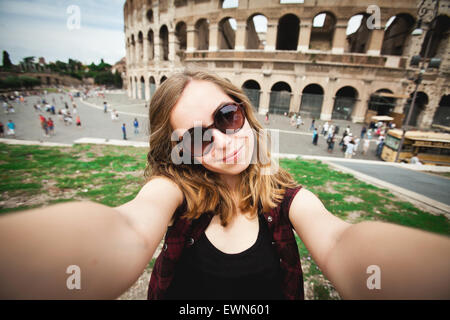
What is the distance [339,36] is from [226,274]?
21203mm

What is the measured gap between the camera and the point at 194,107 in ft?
3.73

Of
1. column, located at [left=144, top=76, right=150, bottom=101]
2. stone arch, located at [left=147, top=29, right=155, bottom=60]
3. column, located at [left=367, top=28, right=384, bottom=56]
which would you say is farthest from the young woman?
stone arch, located at [left=147, top=29, right=155, bottom=60]

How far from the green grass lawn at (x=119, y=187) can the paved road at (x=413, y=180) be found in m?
0.38

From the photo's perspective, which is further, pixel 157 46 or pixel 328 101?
pixel 157 46

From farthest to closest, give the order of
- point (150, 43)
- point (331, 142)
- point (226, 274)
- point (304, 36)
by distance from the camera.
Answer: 1. point (150, 43)
2. point (304, 36)
3. point (331, 142)
4. point (226, 274)

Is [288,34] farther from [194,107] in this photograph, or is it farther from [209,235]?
[209,235]

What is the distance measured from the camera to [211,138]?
1.15 metres

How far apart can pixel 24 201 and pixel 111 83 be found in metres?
77.7

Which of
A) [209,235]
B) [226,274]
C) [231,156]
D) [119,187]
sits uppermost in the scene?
[231,156]

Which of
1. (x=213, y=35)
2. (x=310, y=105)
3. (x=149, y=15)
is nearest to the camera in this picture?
(x=310, y=105)

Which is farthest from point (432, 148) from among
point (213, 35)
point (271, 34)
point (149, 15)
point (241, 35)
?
point (149, 15)

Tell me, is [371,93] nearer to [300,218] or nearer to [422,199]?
[422,199]

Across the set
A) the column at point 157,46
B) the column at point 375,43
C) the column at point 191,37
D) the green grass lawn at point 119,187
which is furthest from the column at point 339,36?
the column at point 157,46
